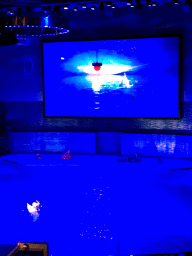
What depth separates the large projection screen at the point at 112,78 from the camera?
22.7 ft

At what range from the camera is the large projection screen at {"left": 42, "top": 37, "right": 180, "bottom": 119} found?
→ 22.7 ft

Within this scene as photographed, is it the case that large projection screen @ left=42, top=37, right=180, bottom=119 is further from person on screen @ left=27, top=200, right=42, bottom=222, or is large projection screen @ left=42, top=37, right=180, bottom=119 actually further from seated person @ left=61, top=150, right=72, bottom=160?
person on screen @ left=27, top=200, right=42, bottom=222

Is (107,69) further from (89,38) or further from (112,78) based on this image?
(89,38)

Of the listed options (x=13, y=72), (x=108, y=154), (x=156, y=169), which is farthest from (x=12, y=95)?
(x=156, y=169)

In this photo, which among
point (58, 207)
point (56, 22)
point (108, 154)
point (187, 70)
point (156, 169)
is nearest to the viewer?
point (56, 22)

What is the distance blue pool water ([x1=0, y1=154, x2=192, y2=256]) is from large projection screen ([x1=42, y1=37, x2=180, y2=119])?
3.16 ft

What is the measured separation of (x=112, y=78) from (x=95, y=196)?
242 cm

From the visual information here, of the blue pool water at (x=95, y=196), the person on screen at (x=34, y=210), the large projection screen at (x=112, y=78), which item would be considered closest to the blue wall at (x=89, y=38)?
the large projection screen at (x=112, y=78)

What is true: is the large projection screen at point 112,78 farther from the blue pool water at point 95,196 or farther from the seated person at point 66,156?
the blue pool water at point 95,196

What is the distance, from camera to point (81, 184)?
21.7ft

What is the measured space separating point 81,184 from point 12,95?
2.51 metres

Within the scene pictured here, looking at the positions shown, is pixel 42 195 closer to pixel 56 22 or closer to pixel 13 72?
pixel 13 72

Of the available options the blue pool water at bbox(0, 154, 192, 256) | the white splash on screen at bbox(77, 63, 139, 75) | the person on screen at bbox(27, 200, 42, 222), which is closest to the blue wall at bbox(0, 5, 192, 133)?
the white splash on screen at bbox(77, 63, 139, 75)

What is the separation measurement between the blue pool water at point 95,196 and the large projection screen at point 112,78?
0.96 m
